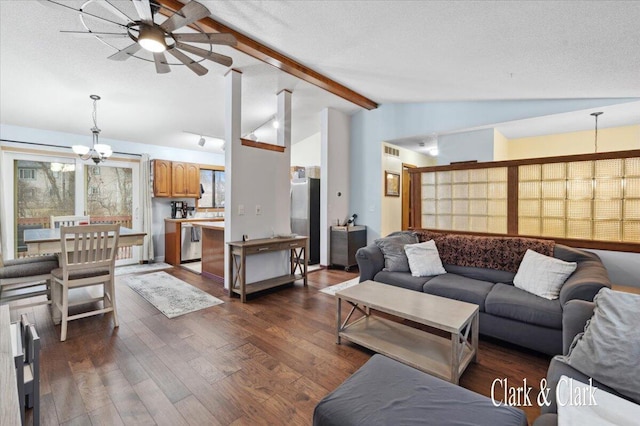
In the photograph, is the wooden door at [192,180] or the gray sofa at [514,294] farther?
the wooden door at [192,180]

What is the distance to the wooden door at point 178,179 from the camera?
19.6 ft

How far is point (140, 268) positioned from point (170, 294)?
2034 millimetres

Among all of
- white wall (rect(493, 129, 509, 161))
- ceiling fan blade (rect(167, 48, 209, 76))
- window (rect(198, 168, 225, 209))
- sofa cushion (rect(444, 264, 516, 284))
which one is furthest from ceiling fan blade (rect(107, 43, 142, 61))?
white wall (rect(493, 129, 509, 161))

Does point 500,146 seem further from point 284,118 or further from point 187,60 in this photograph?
point 187,60

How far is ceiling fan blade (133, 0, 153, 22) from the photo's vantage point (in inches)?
65.6

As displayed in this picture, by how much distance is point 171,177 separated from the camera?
5.95m

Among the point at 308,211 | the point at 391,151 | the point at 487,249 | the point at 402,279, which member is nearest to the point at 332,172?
the point at 308,211

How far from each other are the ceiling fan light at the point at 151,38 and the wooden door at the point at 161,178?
432cm

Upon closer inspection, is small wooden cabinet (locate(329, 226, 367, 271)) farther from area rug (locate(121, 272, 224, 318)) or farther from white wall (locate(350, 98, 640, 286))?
area rug (locate(121, 272, 224, 318))

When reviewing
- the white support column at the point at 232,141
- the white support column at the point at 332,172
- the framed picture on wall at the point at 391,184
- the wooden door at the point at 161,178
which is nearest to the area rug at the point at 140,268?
the wooden door at the point at 161,178

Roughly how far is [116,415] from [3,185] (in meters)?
4.80

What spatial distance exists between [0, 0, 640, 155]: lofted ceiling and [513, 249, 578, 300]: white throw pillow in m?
1.83

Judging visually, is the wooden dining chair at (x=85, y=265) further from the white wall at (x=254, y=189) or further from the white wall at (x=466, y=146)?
the white wall at (x=466, y=146)

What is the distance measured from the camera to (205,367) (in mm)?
2158
